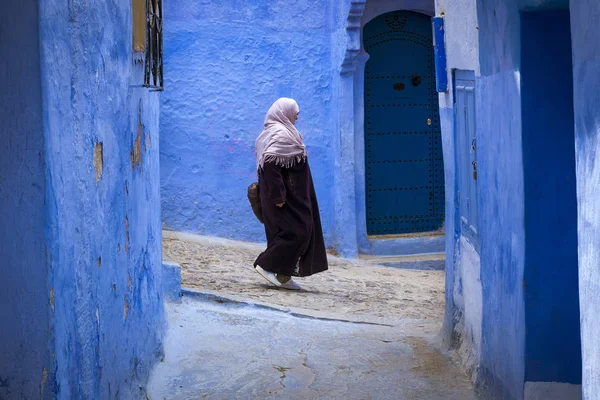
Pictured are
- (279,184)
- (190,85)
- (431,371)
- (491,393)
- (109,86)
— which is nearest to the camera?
(109,86)

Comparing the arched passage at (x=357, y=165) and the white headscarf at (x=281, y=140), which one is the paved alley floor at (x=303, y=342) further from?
the arched passage at (x=357, y=165)

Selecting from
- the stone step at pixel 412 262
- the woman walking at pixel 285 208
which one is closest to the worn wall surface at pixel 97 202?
the woman walking at pixel 285 208

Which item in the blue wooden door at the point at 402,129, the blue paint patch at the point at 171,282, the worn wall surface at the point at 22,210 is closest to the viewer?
the worn wall surface at the point at 22,210

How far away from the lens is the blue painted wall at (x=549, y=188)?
367 cm

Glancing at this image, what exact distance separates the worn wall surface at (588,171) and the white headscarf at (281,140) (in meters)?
4.67

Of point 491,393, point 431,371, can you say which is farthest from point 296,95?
point 491,393

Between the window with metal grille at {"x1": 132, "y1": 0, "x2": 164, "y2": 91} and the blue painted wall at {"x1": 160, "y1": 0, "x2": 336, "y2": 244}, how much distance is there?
15.9ft

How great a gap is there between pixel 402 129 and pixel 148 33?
19.7ft

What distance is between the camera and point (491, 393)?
174 inches

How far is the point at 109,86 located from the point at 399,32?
678 centimetres

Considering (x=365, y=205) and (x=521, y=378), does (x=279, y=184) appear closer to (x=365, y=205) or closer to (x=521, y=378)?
(x=365, y=205)

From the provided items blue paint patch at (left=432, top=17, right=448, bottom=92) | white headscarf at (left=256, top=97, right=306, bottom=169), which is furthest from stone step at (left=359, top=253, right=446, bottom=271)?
blue paint patch at (left=432, top=17, right=448, bottom=92)

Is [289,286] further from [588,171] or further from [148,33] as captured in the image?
[588,171]

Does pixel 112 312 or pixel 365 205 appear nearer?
pixel 112 312
